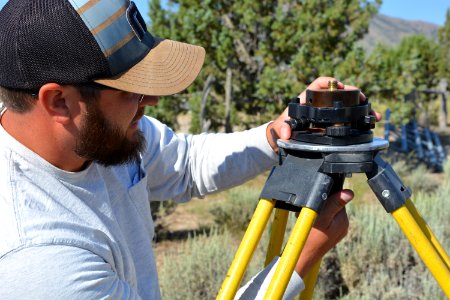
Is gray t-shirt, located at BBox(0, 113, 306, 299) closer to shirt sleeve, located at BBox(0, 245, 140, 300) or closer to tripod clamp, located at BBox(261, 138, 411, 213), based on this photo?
shirt sleeve, located at BBox(0, 245, 140, 300)

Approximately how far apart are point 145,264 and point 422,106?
13712mm

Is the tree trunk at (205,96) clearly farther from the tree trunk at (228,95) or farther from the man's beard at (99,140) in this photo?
the man's beard at (99,140)

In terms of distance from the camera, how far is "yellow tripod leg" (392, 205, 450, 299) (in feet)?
3.77

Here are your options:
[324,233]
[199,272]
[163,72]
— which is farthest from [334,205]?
[199,272]

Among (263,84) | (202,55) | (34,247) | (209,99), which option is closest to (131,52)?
(202,55)

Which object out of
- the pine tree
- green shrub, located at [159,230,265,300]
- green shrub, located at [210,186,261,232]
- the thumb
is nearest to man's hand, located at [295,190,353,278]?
the thumb

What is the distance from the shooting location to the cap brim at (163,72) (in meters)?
1.27

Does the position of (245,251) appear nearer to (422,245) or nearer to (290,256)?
(290,256)

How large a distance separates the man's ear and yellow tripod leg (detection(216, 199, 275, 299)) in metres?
0.49

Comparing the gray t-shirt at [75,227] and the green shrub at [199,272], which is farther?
the green shrub at [199,272]

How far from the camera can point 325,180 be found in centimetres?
115

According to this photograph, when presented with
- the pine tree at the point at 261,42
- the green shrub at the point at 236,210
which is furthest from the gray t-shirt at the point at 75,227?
the pine tree at the point at 261,42

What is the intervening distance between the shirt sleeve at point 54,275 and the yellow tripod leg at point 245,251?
0.84ft

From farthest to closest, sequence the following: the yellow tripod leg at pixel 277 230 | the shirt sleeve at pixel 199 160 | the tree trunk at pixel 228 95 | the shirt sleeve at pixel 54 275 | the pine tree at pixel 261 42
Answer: the tree trunk at pixel 228 95, the pine tree at pixel 261 42, the shirt sleeve at pixel 199 160, the yellow tripod leg at pixel 277 230, the shirt sleeve at pixel 54 275
